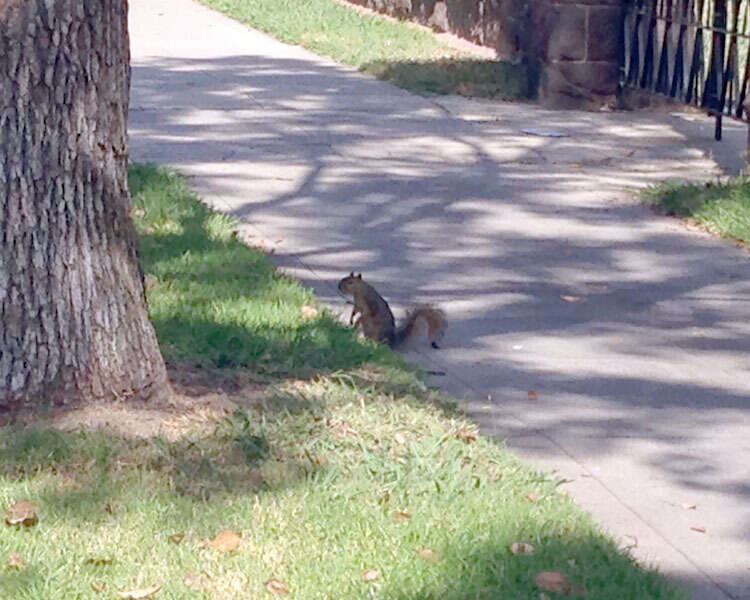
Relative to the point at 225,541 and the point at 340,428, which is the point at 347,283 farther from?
the point at 225,541

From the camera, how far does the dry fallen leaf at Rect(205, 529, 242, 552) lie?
4389 millimetres

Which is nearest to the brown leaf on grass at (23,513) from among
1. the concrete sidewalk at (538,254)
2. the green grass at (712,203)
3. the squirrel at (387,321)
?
the concrete sidewalk at (538,254)

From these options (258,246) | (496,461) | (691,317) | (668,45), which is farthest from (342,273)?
(668,45)

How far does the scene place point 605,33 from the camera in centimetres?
1366

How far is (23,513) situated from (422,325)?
255 cm

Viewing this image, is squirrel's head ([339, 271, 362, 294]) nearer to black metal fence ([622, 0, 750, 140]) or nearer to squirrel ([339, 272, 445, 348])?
squirrel ([339, 272, 445, 348])

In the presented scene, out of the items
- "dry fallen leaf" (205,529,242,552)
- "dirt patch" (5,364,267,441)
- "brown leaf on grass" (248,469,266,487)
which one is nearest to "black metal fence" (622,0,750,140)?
"dirt patch" (5,364,267,441)

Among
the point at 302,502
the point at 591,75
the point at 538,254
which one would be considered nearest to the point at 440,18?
the point at 591,75

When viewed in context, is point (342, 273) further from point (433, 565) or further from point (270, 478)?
point (433, 565)

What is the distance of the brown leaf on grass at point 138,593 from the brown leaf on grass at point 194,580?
3.8 inches

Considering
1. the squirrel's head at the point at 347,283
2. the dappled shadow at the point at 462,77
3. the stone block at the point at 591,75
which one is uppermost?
the stone block at the point at 591,75

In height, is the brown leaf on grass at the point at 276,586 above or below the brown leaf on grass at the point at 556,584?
below

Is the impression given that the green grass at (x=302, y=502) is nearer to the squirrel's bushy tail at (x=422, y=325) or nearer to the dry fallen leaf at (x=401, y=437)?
the dry fallen leaf at (x=401, y=437)

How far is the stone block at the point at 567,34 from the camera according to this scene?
13539 millimetres
